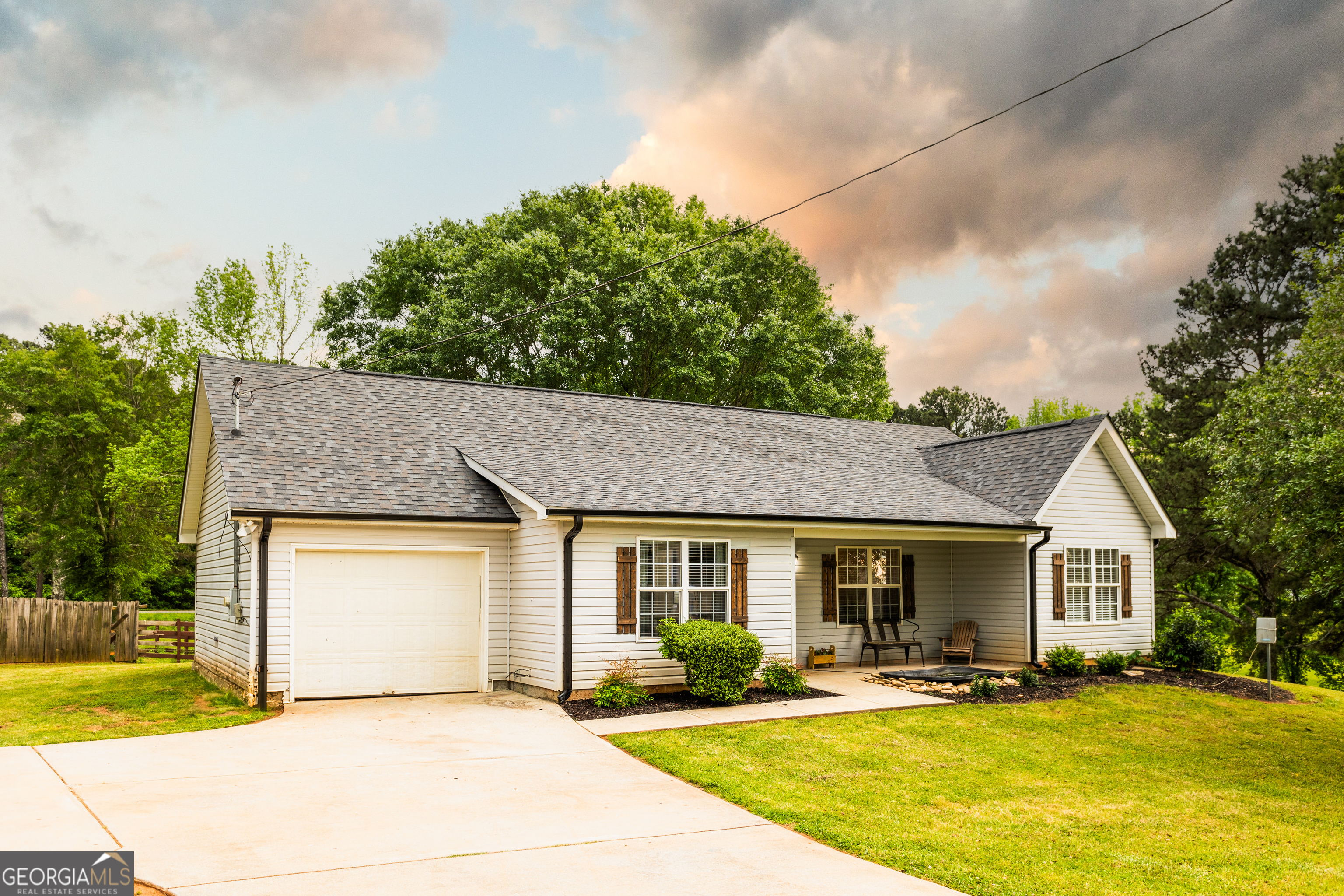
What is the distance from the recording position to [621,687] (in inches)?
477

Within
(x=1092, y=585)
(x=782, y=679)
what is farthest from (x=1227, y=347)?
(x=782, y=679)

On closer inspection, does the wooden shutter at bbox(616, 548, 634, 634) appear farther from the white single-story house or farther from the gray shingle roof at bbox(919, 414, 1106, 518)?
the gray shingle roof at bbox(919, 414, 1106, 518)

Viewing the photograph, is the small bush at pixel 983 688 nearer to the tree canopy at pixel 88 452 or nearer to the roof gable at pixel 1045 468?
the roof gable at pixel 1045 468

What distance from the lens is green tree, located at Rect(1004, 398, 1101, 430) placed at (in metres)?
55.3

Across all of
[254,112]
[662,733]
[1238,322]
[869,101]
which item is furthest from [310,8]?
[1238,322]

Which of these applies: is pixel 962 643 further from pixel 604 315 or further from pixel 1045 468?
pixel 604 315

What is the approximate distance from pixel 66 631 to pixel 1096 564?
71.3ft

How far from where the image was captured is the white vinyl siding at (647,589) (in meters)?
12.4

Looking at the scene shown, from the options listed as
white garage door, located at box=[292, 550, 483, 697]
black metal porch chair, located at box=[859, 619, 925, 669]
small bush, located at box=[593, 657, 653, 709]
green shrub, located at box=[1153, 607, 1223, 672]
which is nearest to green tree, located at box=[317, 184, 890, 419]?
black metal porch chair, located at box=[859, 619, 925, 669]

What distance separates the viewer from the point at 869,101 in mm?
16625

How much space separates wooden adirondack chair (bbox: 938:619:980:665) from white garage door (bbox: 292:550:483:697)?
29.1 ft

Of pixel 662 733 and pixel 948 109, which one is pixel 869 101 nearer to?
pixel 948 109

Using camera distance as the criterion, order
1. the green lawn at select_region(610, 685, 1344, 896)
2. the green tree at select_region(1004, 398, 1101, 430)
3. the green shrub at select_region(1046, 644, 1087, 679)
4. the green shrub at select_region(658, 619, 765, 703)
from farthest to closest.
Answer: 1. the green tree at select_region(1004, 398, 1101, 430)
2. the green shrub at select_region(1046, 644, 1087, 679)
3. the green shrub at select_region(658, 619, 765, 703)
4. the green lawn at select_region(610, 685, 1344, 896)

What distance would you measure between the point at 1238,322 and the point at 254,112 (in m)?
29.1
